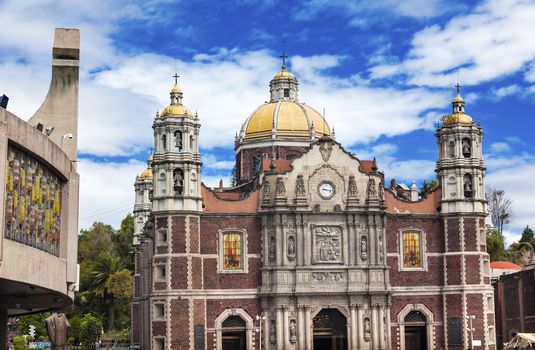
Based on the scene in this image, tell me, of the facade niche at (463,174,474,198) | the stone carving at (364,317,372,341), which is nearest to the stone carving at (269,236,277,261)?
the stone carving at (364,317,372,341)

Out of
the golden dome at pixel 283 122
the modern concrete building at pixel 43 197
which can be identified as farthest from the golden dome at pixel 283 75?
the modern concrete building at pixel 43 197

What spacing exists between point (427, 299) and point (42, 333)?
125ft

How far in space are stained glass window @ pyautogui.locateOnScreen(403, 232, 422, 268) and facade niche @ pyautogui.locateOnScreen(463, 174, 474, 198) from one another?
4.35 meters

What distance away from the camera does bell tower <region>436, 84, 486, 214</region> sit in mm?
64938

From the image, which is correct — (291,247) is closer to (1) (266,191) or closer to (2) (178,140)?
(1) (266,191)

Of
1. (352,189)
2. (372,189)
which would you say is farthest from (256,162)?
(372,189)

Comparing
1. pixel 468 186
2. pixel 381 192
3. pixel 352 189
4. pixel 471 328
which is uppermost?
pixel 468 186

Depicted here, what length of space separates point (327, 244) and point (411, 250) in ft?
19.8

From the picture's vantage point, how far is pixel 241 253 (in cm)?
6278

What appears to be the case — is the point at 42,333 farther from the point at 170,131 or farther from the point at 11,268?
the point at 11,268

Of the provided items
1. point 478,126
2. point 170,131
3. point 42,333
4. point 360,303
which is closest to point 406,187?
point 478,126

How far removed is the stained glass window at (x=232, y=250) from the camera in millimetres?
62469

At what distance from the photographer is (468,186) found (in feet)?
216

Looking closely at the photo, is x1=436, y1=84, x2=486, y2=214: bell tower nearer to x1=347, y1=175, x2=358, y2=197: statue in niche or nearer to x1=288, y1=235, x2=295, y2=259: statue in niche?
x1=347, y1=175, x2=358, y2=197: statue in niche
